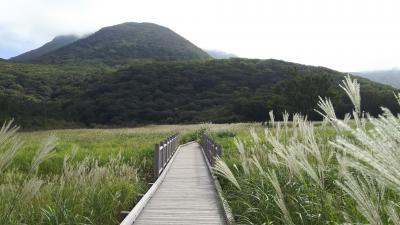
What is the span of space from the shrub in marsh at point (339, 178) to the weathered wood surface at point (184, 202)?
0.73 m

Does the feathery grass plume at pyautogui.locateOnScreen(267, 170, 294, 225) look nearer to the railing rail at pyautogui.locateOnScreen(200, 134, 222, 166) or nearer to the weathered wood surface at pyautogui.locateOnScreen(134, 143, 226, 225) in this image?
the weathered wood surface at pyautogui.locateOnScreen(134, 143, 226, 225)

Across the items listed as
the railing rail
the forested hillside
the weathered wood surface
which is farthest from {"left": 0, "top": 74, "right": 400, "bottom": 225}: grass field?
the forested hillside

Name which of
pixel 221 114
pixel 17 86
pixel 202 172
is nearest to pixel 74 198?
pixel 202 172

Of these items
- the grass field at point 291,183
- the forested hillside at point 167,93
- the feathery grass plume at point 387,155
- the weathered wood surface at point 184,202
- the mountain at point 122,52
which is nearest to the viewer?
the feathery grass plume at point 387,155

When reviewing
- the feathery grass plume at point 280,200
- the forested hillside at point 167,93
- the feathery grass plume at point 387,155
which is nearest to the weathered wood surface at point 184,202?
the feathery grass plume at point 280,200

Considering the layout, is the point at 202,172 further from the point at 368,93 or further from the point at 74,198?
the point at 368,93

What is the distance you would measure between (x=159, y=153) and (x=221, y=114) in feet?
216

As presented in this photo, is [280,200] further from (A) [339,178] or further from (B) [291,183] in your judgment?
(B) [291,183]

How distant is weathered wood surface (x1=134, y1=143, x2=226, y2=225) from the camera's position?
8258 mm

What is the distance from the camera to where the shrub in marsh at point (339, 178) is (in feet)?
5.65

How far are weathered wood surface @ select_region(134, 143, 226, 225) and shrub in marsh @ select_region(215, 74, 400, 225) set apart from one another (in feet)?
2.40

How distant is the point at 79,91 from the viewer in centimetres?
10175

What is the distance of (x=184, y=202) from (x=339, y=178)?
5.83 metres

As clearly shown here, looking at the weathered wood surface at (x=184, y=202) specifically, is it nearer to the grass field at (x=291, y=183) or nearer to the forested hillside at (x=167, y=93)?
the grass field at (x=291, y=183)
